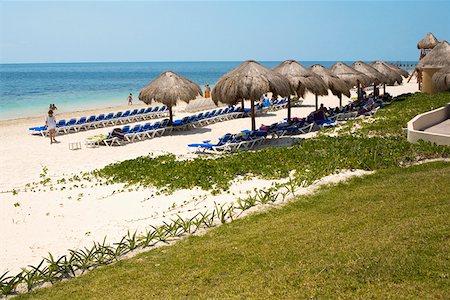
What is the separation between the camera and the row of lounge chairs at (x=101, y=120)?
19.1 meters

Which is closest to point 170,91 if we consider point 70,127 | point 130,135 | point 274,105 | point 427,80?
point 130,135

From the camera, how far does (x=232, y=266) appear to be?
563cm

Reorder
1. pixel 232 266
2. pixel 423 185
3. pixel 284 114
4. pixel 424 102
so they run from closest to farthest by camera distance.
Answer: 1. pixel 232 266
2. pixel 423 185
3. pixel 424 102
4. pixel 284 114

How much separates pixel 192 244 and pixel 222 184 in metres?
3.08

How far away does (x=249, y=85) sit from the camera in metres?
14.4

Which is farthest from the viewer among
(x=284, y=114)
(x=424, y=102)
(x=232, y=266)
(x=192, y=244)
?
(x=284, y=114)

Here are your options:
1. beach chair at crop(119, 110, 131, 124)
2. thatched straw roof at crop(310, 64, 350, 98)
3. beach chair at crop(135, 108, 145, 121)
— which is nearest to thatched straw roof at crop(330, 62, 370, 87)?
thatched straw roof at crop(310, 64, 350, 98)

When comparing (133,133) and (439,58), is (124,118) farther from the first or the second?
(439,58)

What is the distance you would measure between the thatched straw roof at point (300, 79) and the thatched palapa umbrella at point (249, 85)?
1.09 m

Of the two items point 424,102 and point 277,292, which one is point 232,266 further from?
point 424,102

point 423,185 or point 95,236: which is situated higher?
point 423,185

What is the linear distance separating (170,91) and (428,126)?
9.63 m

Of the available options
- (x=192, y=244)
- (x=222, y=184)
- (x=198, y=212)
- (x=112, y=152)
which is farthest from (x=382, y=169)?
(x=112, y=152)

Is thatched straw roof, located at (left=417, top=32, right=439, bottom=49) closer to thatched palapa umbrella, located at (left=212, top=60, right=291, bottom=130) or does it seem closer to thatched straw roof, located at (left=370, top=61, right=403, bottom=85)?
thatched straw roof, located at (left=370, top=61, right=403, bottom=85)
